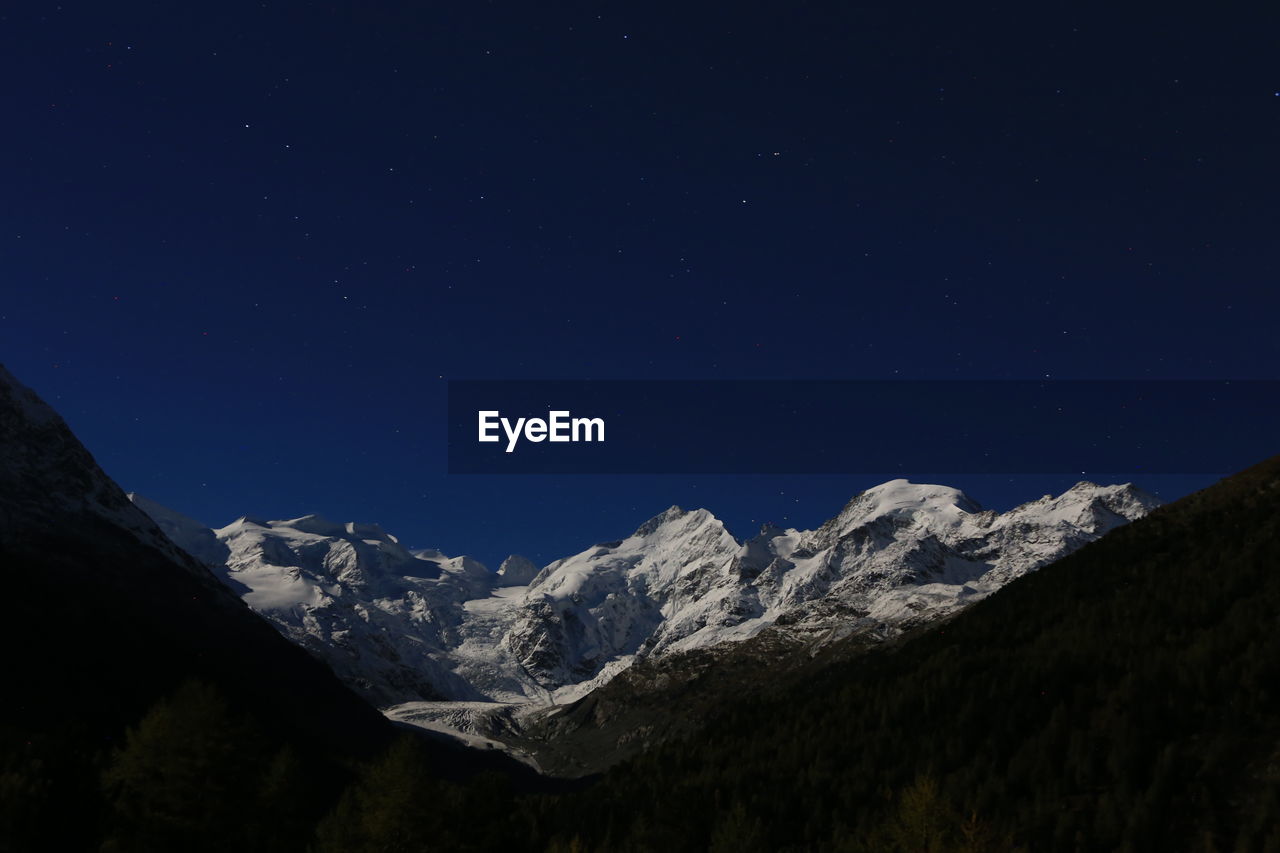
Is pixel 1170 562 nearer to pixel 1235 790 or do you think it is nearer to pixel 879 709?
pixel 879 709

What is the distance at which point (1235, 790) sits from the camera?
101 metres

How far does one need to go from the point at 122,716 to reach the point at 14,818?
13760cm

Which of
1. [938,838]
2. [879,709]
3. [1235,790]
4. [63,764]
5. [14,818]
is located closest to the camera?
[14,818]

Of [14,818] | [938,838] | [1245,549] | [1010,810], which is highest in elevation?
[1245,549]

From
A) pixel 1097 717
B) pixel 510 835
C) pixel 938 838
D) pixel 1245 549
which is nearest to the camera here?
pixel 938 838

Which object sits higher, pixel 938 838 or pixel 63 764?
pixel 63 764

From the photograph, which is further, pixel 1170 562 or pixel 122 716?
pixel 1170 562

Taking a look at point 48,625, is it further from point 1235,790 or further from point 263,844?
point 1235,790

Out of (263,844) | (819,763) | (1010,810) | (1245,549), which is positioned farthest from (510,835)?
(1245,549)

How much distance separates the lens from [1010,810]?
121 meters

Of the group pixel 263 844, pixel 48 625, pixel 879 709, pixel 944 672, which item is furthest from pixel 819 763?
pixel 48 625

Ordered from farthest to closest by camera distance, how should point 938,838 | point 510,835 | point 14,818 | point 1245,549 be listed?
point 1245,549, point 510,835, point 938,838, point 14,818

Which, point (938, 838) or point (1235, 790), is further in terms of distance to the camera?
point (1235, 790)

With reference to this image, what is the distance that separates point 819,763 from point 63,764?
451 ft
